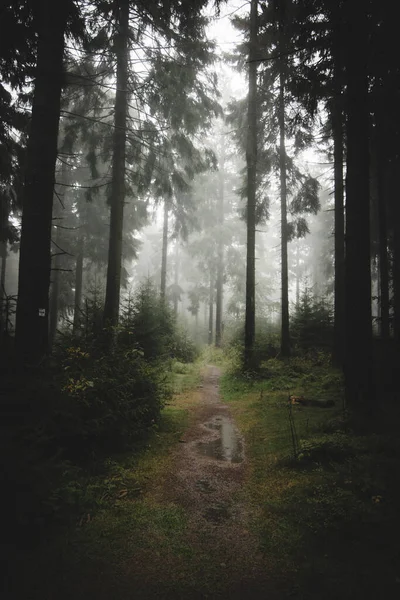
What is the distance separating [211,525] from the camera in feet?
11.8

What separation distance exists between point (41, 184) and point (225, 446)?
6.17 meters

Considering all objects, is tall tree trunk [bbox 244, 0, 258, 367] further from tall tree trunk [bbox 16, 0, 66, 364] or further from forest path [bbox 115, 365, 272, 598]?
tall tree trunk [bbox 16, 0, 66, 364]

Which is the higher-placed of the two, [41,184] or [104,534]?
[41,184]

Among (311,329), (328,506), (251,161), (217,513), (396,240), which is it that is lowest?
(217,513)

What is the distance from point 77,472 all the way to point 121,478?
626 millimetres

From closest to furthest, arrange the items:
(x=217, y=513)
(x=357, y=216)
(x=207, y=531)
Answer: (x=207, y=531) → (x=217, y=513) → (x=357, y=216)

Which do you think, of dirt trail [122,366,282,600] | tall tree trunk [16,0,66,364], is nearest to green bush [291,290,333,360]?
dirt trail [122,366,282,600]

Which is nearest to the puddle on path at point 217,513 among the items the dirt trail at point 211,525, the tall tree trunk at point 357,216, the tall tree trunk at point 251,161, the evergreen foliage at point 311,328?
the dirt trail at point 211,525

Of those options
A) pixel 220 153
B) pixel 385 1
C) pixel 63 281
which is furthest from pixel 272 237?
pixel 385 1

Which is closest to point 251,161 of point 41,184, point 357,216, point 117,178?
point 117,178

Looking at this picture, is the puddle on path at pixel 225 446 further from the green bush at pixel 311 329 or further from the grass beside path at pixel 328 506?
the green bush at pixel 311 329

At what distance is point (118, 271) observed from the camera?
1072 centimetres

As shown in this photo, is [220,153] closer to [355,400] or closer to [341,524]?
[355,400]

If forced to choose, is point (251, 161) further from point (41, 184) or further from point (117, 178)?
point (41, 184)
